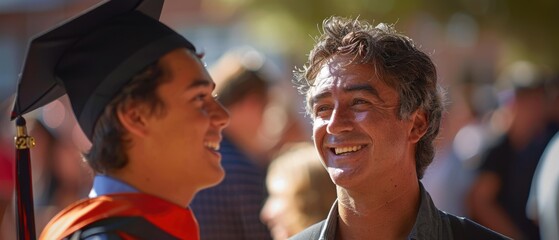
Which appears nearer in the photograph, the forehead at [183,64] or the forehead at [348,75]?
the forehead at [183,64]

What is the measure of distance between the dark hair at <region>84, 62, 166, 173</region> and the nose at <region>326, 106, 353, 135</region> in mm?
787

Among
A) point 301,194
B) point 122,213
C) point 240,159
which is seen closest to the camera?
point 122,213

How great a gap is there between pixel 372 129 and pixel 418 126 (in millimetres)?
246

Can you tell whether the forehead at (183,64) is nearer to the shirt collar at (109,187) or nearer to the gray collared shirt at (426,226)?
the shirt collar at (109,187)

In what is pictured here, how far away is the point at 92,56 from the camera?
326cm

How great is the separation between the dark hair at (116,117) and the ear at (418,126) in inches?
44.0

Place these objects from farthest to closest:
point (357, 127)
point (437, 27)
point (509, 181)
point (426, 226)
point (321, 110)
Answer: point (437, 27)
point (509, 181)
point (321, 110)
point (357, 127)
point (426, 226)

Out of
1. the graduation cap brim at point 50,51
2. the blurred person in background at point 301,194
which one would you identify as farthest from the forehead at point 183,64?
the blurred person in background at point 301,194

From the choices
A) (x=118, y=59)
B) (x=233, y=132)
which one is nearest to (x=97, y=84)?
(x=118, y=59)

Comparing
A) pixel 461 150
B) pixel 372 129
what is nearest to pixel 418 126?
pixel 372 129

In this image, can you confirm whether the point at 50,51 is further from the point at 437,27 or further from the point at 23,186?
the point at 437,27

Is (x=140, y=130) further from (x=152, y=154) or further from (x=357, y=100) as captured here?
(x=357, y=100)

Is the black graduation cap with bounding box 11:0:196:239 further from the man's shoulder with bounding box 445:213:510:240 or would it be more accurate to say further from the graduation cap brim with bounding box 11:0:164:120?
the man's shoulder with bounding box 445:213:510:240

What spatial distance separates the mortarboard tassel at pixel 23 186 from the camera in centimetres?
338
